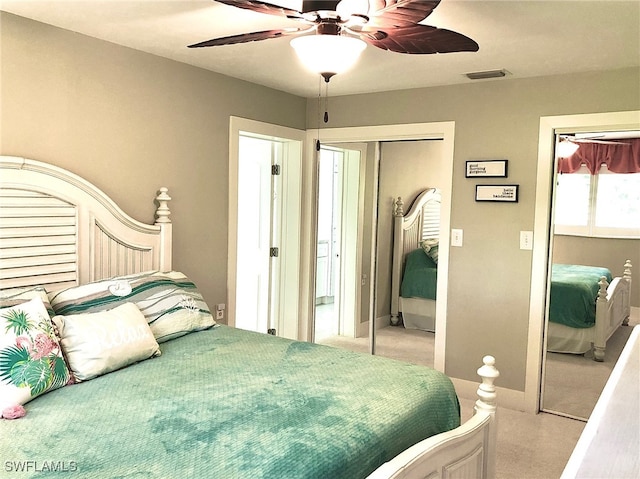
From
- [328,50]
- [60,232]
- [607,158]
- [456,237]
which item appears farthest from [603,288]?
[60,232]

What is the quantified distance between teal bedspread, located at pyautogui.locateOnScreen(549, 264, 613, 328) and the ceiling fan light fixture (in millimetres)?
2434

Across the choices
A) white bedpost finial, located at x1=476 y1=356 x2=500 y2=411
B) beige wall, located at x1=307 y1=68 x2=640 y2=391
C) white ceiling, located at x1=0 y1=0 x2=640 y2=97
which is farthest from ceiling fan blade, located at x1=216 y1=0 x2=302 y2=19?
beige wall, located at x1=307 y1=68 x2=640 y2=391

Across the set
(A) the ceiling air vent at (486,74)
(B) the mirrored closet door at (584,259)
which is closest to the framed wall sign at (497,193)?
(B) the mirrored closet door at (584,259)

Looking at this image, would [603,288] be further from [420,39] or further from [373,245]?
[420,39]

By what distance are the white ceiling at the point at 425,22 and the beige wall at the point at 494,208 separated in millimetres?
162

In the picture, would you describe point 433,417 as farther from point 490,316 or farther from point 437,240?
point 437,240

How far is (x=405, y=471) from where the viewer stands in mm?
1570

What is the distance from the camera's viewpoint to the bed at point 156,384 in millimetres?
1631

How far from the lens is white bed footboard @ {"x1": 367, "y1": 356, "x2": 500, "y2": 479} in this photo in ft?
5.24

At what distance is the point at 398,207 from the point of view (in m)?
4.25

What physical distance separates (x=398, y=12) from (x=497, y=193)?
2.14 m

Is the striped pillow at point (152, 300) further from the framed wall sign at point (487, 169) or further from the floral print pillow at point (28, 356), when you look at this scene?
the framed wall sign at point (487, 169)

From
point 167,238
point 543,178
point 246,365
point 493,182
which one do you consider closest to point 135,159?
point 167,238

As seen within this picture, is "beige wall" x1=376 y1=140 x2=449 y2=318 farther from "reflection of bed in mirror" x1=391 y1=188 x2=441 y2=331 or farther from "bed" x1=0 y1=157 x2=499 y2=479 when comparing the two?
"bed" x1=0 y1=157 x2=499 y2=479
